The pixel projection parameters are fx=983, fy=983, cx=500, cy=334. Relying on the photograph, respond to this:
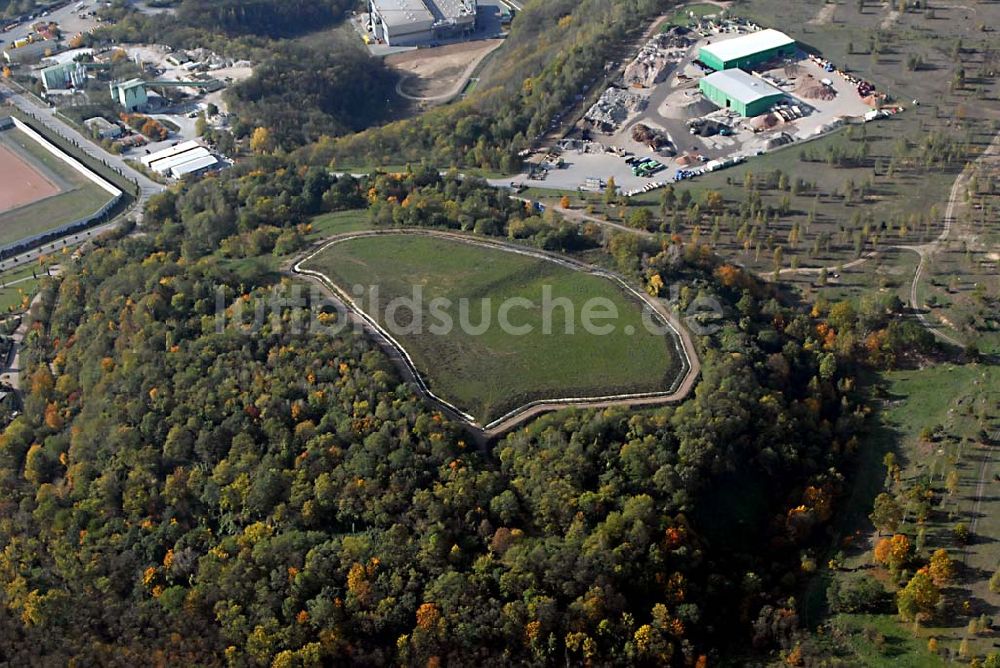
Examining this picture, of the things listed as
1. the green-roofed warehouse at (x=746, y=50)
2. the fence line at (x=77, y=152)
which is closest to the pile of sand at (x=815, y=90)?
the green-roofed warehouse at (x=746, y=50)

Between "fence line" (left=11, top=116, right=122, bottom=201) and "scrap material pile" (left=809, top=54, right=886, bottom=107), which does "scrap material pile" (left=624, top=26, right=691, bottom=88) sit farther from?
"fence line" (left=11, top=116, right=122, bottom=201)

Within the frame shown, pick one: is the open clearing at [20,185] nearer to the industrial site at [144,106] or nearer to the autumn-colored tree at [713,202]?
the industrial site at [144,106]

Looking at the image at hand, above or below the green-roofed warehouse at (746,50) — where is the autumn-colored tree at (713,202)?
below

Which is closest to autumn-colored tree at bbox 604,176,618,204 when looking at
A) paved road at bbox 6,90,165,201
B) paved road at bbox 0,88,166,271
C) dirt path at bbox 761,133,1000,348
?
dirt path at bbox 761,133,1000,348

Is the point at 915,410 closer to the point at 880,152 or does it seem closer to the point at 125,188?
the point at 880,152

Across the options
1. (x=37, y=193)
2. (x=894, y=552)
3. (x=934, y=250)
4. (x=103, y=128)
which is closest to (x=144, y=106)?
(x=103, y=128)
